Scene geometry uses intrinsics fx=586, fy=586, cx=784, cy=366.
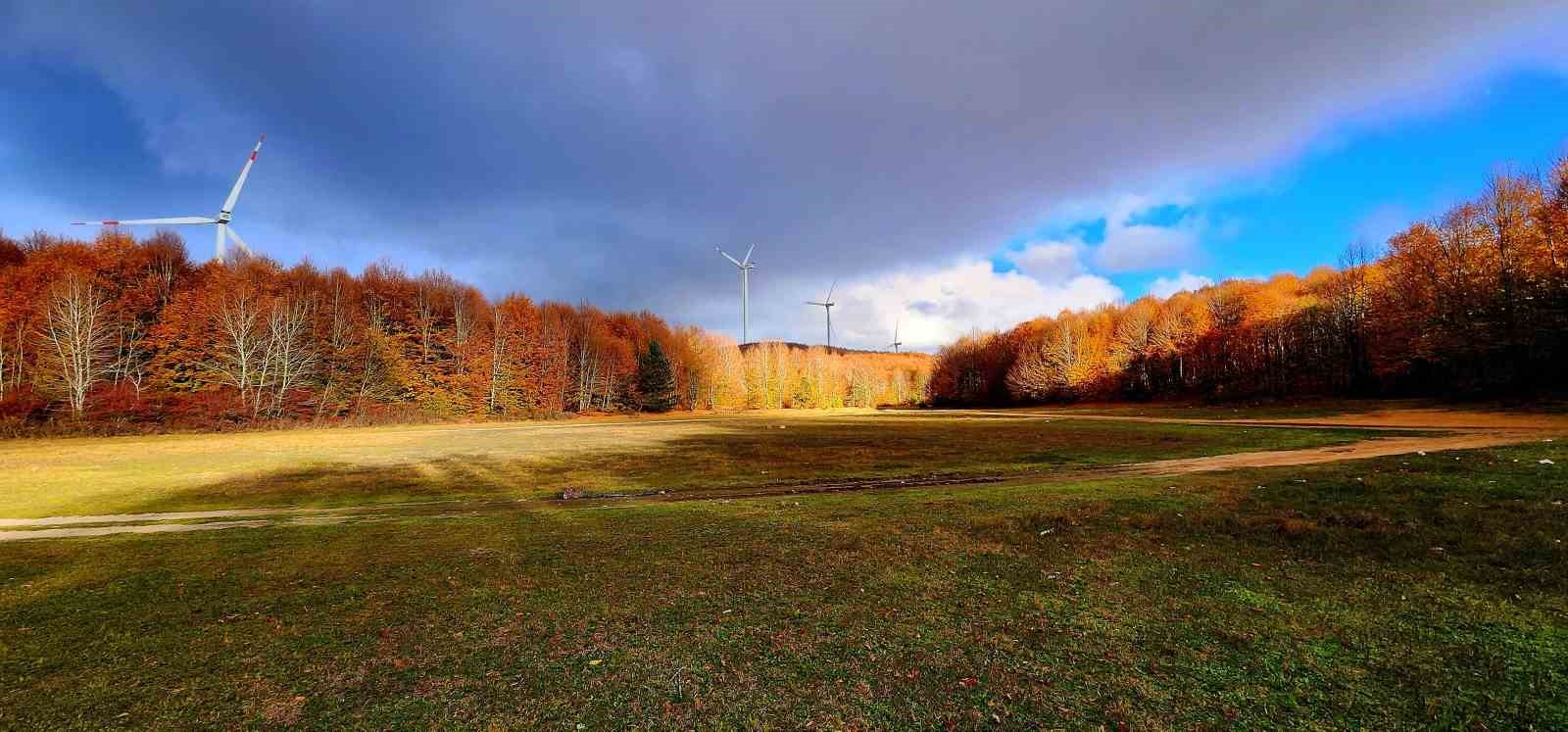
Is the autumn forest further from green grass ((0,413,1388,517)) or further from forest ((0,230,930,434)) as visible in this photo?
green grass ((0,413,1388,517))

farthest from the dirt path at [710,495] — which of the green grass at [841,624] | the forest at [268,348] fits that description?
the forest at [268,348]

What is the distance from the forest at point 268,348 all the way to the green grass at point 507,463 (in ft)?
47.6

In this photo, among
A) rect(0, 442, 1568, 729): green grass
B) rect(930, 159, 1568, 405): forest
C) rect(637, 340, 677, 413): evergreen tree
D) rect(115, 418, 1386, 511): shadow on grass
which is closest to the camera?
rect(0, 442, 1568, 729): green grass

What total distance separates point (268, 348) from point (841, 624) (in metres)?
79.1

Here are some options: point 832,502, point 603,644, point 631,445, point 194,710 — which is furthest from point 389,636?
point 631,445

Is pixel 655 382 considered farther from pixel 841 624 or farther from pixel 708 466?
pixel 841 624

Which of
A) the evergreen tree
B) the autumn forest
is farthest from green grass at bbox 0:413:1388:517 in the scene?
the evergreen tree

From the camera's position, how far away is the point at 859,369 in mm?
173625

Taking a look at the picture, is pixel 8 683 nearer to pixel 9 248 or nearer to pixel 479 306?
pixel 9 248

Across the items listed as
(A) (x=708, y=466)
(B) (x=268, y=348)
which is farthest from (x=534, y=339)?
(A) (x=708, y=466)

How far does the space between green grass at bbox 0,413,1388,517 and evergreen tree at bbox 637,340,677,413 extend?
68546 mm

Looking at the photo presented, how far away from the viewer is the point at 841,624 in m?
6.21

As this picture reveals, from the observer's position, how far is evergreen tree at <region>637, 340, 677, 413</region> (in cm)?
10969

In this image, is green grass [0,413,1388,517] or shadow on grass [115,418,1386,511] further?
shadow on grass [115,418,1386,511]
